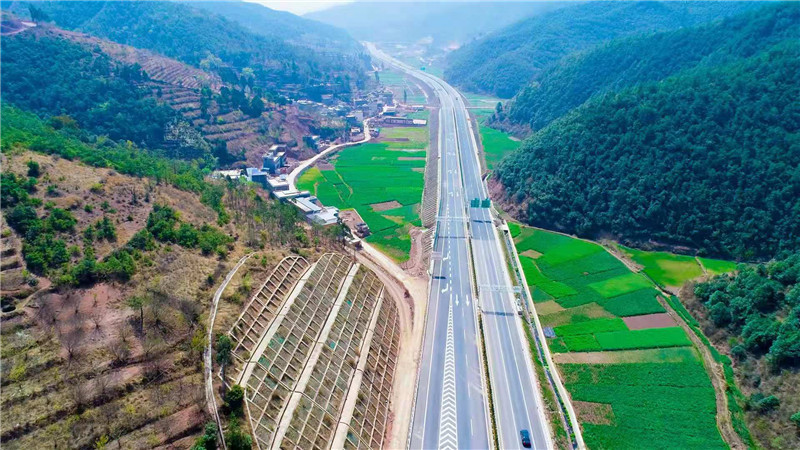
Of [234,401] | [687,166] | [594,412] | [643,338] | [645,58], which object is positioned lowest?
[594,412]

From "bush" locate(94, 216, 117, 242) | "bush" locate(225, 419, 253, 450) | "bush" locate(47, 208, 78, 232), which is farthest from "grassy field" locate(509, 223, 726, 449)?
"bush" locate(47, 208, 78, 232)

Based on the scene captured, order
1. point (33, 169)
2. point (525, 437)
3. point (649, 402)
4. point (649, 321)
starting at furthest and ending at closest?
point (649, 321) < point (33, 169) < point (649, 402) < point (525, 437)

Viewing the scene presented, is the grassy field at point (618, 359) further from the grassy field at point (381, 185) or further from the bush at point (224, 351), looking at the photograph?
the bush at point (224, 351)

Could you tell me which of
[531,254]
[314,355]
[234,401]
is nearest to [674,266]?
[531,254]

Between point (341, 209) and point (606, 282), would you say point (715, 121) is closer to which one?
point (606, 282)

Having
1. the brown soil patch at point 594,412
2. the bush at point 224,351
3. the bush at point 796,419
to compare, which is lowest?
the brown soil patch at point 594,412

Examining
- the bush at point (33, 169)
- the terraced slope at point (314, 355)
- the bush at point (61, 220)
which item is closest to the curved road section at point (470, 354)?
the terraced slope at point (314, 355)

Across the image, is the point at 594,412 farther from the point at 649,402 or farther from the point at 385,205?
the point at 385,205
